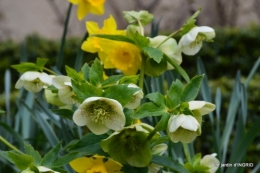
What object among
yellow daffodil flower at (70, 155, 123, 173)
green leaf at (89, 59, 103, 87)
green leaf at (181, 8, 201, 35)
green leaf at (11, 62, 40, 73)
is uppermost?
green leaf at (181, 8, 201, 35)

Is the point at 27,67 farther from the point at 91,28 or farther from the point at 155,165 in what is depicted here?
the point at 155,165

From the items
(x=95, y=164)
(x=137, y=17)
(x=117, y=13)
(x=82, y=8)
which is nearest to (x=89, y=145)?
(x=95, y=164)

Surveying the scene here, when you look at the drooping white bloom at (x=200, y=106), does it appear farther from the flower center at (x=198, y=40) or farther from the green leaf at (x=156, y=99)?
the flower center at (x=198, y=40)

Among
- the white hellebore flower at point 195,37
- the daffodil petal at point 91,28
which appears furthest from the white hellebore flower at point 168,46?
the daffodil petal at point 91,28

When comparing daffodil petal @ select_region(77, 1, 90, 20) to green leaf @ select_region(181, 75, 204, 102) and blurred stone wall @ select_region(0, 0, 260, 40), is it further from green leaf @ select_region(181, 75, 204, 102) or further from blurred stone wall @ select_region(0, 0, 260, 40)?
blurred stone wall @ select_region(0, 0, 260, 40)

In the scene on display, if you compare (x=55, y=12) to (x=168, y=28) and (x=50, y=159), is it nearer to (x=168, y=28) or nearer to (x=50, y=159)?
(x=168, y=28)

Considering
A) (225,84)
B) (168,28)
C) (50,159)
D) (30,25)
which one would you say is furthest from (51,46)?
(50,159)

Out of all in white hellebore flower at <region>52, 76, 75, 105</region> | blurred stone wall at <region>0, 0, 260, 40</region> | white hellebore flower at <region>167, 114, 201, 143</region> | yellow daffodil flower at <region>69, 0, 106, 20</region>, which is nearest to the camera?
white hellebore flower at <region>167, 114, 201, 143</region>

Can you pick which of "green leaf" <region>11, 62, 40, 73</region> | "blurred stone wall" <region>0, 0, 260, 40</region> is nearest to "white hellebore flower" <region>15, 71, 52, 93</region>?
"green leaf" <region>11, 62, 40, 73</region>
